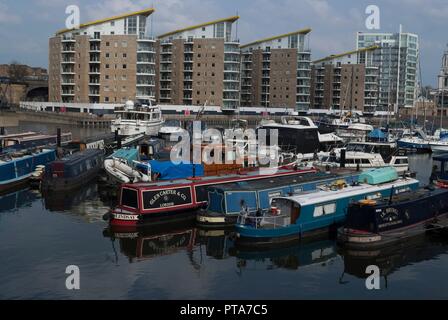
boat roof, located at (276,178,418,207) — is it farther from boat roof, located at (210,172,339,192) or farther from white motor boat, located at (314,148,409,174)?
white motor boat, located at (314,148,409,174)

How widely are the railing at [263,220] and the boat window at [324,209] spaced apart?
52.9 inches

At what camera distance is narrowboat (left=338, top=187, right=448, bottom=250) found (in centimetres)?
2288

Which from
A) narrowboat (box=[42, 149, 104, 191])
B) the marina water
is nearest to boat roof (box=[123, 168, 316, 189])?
the marina water

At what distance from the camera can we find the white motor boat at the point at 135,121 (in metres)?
63.9

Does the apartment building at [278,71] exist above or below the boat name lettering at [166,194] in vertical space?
above

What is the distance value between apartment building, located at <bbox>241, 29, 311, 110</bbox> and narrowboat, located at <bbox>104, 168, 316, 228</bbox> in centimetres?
9197

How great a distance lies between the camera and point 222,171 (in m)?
34.2

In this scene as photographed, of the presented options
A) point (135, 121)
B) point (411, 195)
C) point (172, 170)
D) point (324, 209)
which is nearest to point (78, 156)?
point (172, 170)

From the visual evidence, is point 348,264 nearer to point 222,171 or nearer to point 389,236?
point 389,236

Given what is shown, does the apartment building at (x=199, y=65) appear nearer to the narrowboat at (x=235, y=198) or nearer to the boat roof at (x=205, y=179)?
the boat roof at (x=205, y=179)
